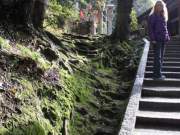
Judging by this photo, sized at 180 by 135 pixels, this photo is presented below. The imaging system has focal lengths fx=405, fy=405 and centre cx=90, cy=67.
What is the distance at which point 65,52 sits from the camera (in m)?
9.33

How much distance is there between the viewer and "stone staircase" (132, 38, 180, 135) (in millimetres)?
6938

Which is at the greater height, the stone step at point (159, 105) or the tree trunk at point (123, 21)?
the tree trunk at point (123, 21)

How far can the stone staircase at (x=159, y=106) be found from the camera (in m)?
6.94

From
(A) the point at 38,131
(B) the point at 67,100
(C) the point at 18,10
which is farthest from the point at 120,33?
(A) the point at 38,131

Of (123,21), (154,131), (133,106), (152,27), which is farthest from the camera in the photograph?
(123,21)

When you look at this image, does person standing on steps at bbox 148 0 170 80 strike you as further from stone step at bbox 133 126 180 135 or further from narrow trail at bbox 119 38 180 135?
stone step at bbox 133 126 180 135

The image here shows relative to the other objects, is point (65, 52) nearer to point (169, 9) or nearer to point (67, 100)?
point (67, 100)

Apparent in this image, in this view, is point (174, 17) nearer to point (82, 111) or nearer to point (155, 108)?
point (155, 108)

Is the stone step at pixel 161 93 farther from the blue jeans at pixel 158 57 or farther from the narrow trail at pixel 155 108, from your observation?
the blue jeans at pixel 158 57

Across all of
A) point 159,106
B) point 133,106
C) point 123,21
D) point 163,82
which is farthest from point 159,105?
point 123,21

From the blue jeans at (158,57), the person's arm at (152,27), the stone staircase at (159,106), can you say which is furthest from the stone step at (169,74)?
the person's arm at (152,27)

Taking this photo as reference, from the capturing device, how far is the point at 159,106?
7852mm

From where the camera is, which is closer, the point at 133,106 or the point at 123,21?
the point at 133,106

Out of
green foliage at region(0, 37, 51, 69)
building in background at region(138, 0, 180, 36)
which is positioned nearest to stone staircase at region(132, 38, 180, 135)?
green foliage at region(0, 37, 51, 69)
